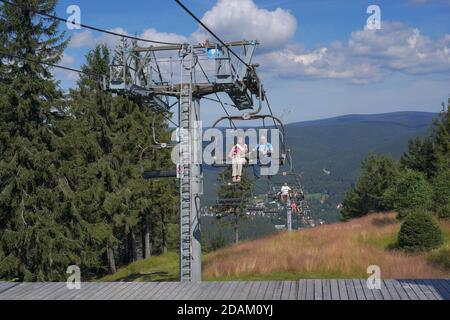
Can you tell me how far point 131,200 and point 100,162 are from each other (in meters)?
3.92

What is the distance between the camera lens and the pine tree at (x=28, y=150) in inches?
1070

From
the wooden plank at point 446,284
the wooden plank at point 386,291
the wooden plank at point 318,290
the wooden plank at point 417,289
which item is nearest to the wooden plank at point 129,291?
the wooden plank at point 318,290

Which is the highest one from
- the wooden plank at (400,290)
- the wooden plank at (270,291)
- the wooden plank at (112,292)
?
the wooden plank at (400,290)

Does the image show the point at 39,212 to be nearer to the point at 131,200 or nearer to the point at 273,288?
the point at 131,200

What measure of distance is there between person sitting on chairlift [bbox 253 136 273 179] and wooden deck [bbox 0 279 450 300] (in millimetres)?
5819

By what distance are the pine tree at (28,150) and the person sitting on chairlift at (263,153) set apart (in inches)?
539

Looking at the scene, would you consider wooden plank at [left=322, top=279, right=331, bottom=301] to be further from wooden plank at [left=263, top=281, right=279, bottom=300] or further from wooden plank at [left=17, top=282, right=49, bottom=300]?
wooden plank at [left=17, top=282, right=49, bottom=300]

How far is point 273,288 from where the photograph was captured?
11492mm

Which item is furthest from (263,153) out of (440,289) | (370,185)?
(370,185)

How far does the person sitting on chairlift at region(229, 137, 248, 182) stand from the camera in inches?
674

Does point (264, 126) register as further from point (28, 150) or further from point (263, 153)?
point (28, 150)

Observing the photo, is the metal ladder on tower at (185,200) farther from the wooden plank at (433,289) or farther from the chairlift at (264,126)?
the wooden plank at (433,289)

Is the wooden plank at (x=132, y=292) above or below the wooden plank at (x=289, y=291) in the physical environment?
below
